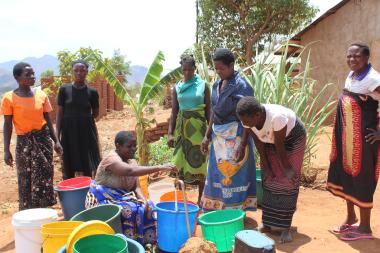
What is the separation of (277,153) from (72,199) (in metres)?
1.88

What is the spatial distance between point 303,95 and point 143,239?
2.81 metres

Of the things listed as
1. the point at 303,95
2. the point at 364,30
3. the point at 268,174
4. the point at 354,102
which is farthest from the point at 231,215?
the point at 364,30

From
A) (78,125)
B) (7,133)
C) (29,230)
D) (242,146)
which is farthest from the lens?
(78,125)

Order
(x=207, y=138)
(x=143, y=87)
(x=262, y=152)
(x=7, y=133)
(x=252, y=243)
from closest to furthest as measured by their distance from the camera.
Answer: (x=252, y=243)
(x=262, y=152)
(x=207, y=138)
(x=7, y=133)
(x=143, y=87)

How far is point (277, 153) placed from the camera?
11.0ft

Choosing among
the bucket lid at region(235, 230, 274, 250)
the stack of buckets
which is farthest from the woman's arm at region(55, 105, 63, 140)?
the bucket lid at region(235, 230, 274, 250)

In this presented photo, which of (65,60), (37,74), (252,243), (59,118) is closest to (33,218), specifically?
(59,118)

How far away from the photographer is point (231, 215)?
3.39m

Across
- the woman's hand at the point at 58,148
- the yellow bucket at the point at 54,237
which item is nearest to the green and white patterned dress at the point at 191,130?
the woman's hand at the point at 58,148

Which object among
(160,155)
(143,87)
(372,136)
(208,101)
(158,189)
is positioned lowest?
(158,189)

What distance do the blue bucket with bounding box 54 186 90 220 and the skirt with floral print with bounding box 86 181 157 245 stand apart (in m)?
0.47

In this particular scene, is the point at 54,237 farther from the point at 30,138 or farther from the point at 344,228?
the point at 344,228

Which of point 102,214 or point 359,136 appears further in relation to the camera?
point 359,136

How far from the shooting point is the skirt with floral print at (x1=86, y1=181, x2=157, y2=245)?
129 inches
